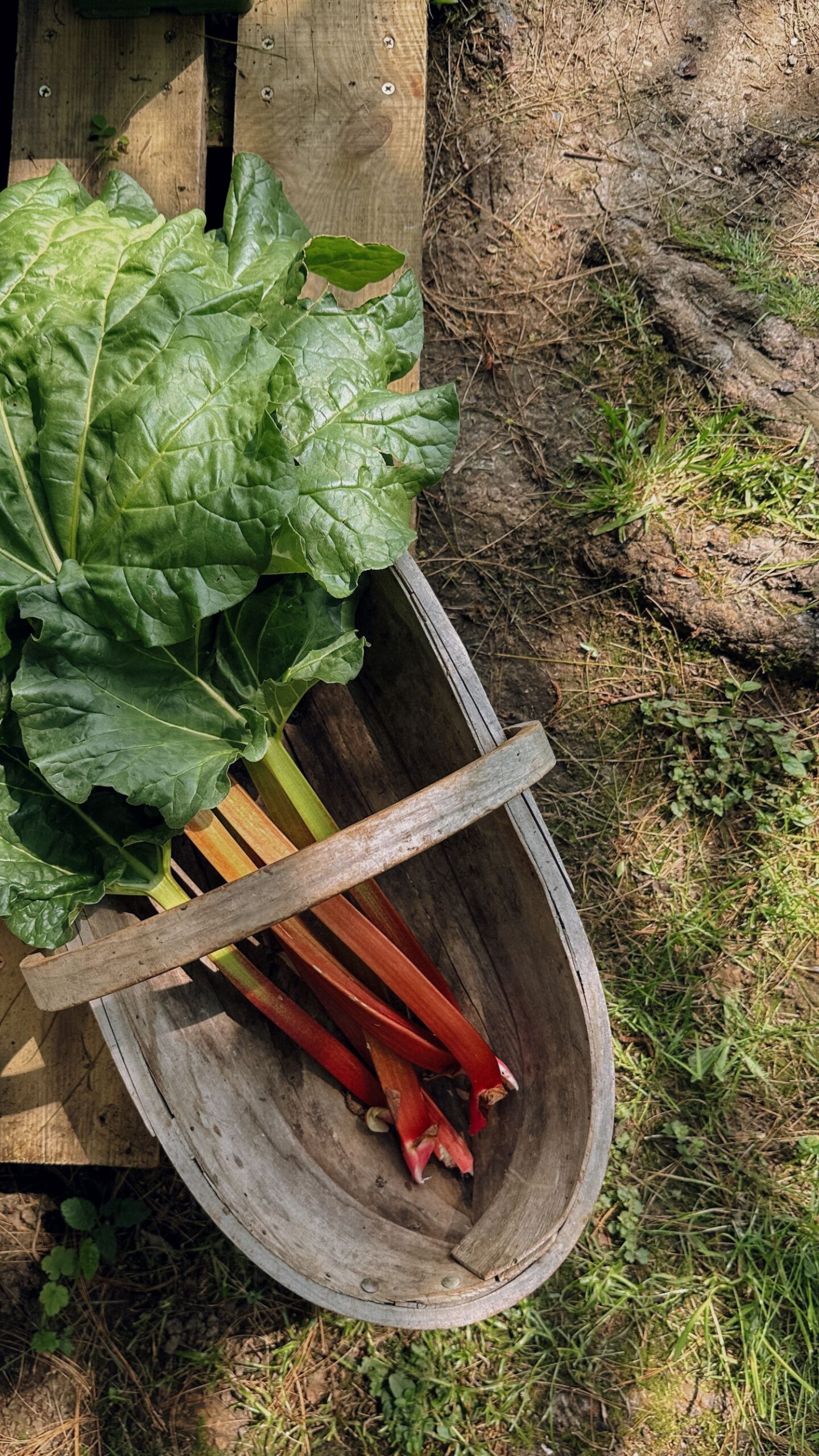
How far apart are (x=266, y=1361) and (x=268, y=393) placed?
2462 millimetres

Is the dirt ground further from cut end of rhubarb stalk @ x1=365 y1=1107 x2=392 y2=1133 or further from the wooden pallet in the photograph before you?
cut end of rhubarb stalk @ x1=365 y1=1107 x2=392 y2=1133

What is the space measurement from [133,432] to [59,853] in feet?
2.66

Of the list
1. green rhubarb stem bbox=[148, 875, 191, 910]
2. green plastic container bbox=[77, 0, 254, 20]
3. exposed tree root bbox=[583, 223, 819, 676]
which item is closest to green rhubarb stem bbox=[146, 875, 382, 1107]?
green rhubarb stem bbox=[148, 875, 191, 910]

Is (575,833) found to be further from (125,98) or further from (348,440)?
(125,98)

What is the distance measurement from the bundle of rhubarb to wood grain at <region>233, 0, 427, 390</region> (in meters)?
0.37

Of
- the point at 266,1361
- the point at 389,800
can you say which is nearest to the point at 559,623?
the point at 389,800

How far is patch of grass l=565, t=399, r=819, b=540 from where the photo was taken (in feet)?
8.73

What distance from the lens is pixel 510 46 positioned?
2752 mm

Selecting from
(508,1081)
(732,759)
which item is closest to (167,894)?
(508,1081)

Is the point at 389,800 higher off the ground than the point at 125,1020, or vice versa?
the point at 389,800

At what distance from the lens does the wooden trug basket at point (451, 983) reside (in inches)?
63.4

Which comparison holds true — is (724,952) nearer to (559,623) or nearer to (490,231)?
(559,623)

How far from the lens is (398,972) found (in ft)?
6.61

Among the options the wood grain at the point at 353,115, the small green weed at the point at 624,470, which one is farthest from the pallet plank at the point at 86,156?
the small green weed at the point at 624,470
